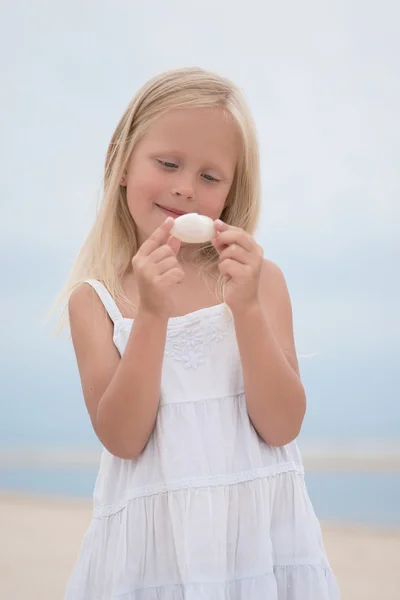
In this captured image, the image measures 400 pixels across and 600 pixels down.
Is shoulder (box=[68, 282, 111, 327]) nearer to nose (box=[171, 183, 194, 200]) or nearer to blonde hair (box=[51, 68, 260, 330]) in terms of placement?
blonde hair (box=[51, 68, 260, 330])

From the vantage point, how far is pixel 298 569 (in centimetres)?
93

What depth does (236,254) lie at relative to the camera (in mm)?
902

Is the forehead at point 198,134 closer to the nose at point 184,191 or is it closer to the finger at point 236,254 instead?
the nose at point 184,191

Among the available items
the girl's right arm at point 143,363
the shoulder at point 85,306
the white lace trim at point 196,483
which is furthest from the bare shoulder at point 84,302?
the white lace trim at point 196,483

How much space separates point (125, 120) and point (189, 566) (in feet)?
1.79

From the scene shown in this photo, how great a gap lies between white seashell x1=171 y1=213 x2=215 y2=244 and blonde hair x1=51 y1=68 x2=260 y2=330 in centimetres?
15

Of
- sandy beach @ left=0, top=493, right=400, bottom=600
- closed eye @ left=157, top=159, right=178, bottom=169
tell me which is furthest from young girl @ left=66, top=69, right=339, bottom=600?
sandy beach @ left=0, top=493, right=400, bottom=600

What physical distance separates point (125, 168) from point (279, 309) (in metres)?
0.26

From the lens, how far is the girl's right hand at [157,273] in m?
0.89

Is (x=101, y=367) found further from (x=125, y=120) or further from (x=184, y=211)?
(x=125, y=120)

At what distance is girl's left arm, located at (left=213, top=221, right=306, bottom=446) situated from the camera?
905mm

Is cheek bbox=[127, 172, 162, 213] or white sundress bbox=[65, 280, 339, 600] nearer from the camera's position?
white sundress bbox=[65, 280, 339, 600]

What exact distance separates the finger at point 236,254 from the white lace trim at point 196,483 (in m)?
0.23

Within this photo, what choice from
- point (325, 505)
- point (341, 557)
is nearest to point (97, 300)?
point (341, 557)
